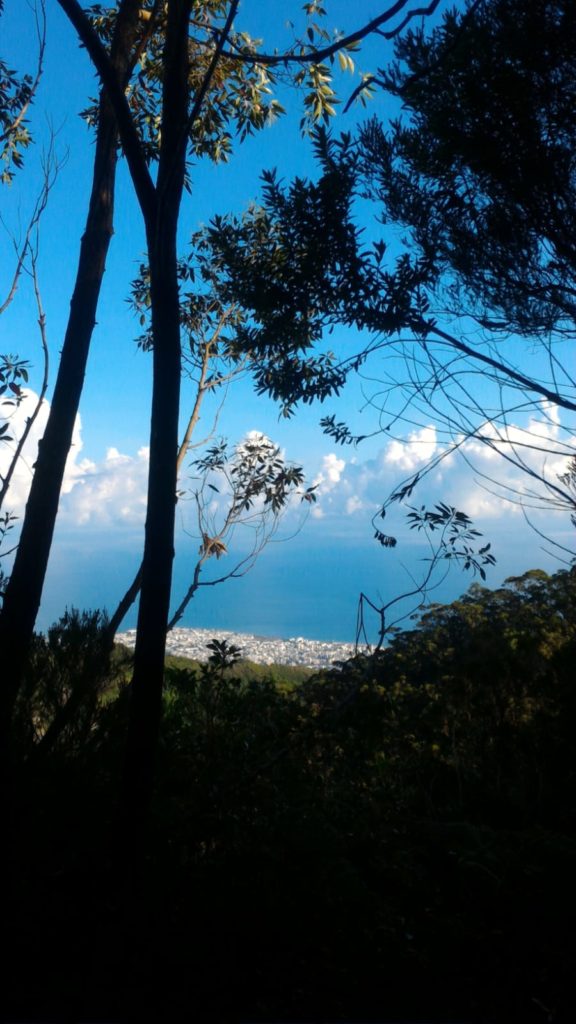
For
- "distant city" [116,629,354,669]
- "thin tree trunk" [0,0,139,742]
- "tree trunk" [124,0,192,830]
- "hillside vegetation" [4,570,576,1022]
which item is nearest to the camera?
"hillside vegetation" [4,570,576,1022]

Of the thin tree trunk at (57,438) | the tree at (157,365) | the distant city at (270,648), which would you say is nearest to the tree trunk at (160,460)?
the tree at (157,365)

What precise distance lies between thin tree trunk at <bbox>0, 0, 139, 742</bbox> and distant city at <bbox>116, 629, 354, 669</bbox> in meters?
1.51

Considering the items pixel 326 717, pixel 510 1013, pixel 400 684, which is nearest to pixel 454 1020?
pixel 510 1013

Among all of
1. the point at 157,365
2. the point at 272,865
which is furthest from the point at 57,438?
the point at 272,865

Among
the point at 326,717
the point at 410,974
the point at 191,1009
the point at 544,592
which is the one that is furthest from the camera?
the point at 544,592

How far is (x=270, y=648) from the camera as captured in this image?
7281 mm

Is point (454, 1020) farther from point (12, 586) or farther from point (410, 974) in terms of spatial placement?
point (12, 586)

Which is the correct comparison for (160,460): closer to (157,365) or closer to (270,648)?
(157,365)

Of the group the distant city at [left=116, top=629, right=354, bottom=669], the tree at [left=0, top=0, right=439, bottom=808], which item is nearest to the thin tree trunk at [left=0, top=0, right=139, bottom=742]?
the tree at [left=0, top=0, right=439, bottom=808]

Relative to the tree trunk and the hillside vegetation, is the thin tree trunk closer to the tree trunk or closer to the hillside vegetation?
the hillside vegetation

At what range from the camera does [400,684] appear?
17.8ft

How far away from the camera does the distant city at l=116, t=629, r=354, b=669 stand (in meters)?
5.82

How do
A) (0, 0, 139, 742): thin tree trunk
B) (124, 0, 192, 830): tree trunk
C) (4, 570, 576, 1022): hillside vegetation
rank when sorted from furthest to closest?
(0, 0, 139, 742): thin tree trunk → (124, 0, 192, 830): tree trunk → (4, 570, 576, 1022): hillside vegetation

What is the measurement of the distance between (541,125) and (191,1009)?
4371 millimetres
